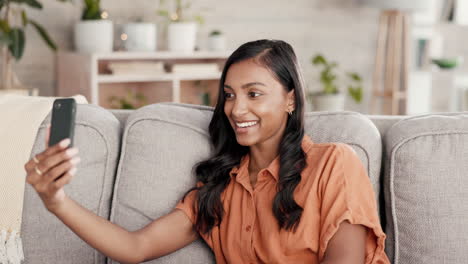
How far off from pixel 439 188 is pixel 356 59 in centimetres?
416

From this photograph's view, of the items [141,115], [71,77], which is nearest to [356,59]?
[71,77]

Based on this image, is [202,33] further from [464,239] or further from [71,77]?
[464,239]

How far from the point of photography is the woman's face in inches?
63.4

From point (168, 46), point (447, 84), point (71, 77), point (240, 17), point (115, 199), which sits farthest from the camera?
point (447, 84)

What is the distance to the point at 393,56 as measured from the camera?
5352mm

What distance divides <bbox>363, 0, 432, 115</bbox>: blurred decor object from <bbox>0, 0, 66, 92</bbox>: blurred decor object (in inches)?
99.8

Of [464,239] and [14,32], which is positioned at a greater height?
[14,32]

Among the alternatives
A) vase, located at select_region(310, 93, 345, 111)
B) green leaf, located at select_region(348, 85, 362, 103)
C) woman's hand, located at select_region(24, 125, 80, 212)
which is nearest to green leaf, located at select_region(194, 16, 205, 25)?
vase, located at select_region(310, 93, 345, 111)

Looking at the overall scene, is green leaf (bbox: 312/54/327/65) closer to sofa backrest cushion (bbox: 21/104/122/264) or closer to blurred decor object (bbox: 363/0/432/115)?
blurred decor object (bbox: 363/0/432/115)

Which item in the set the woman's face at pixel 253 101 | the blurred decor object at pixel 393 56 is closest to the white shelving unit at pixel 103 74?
the blurred decor object at pixel 393 56

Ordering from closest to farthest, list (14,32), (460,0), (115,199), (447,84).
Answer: (115,199), (14,32), (460,0), (447,84)

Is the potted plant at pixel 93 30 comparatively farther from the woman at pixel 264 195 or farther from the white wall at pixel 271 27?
the woman at pixel 264 195

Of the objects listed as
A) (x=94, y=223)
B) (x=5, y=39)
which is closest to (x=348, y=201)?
(x=94, y=223)

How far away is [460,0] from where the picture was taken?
564 cm
